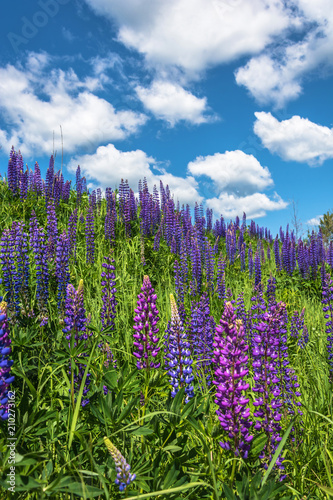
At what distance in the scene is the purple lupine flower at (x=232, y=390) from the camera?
1.72 meters

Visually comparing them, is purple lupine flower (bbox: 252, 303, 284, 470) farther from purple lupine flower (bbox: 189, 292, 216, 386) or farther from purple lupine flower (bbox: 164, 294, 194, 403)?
purple lupine flower (bbox: 189, 292, 216, 386)

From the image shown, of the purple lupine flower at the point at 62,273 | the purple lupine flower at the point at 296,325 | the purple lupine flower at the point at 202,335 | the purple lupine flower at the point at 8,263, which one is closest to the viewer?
the purple lupine flower at the point at 202,335

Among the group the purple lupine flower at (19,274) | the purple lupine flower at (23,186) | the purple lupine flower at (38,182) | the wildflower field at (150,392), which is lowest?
the wildflower field at (150,392)

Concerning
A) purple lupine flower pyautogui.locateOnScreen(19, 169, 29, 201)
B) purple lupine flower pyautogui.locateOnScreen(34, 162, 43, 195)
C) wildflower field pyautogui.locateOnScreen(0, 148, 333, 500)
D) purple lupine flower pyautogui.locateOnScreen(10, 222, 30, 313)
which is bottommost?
wildflower field pyautogui.locateOnScreen(0, 148, 333, 500)

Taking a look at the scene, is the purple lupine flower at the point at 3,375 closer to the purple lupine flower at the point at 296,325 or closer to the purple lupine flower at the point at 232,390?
the purple lupine flower at the point at 232,390

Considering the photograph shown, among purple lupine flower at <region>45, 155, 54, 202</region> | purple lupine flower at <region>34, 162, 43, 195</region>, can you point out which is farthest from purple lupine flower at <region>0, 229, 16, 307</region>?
purple lupine flower at <region>34, 162, 43, 195</region>

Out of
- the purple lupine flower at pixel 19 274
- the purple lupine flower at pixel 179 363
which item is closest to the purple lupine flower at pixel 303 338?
the purple lupine flower at pixel 179 363

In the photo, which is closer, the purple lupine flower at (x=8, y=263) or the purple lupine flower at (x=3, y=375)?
the purple lupine flower at (x=3, y=375)

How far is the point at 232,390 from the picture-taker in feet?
5.62

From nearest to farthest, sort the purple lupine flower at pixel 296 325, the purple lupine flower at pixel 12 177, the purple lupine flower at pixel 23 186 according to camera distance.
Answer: the purple lupine flower at pixel 296 325
the purple lupine flower at pixel 23 186
the purple lupine flower at pixel 12 177

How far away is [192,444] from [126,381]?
0.68 meters

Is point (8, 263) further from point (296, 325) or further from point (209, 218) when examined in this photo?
point (209, 218)

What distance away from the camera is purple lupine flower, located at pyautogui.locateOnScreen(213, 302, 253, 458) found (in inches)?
67.6

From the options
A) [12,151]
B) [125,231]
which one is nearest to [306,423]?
[125,231]
